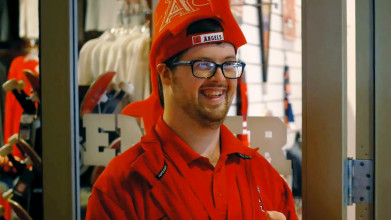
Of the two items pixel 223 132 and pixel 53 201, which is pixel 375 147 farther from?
pixel 53 201

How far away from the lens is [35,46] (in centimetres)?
308

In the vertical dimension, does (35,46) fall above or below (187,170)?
above

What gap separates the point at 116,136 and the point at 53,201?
15.0 inches

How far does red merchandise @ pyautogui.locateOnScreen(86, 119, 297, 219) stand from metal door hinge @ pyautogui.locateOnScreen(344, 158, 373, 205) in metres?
0.21

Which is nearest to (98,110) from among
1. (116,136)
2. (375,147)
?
(116,136)

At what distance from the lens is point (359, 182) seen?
1505 millimetres

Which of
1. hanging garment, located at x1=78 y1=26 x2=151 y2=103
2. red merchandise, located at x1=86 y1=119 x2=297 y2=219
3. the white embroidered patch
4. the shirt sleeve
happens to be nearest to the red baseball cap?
the white embroidered patch

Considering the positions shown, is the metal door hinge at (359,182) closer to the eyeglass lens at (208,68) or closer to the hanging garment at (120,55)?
the eyeglass lens at (208,68)

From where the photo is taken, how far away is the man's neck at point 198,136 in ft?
4.48

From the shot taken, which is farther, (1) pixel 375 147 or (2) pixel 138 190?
(1) pixel 375 147

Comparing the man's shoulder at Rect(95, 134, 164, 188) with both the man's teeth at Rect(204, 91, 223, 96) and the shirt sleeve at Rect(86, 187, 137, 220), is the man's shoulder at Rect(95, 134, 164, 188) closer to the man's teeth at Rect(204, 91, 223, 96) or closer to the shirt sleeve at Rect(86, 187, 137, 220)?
the shirt sleeve at Rect(86, 187, 137, 220)

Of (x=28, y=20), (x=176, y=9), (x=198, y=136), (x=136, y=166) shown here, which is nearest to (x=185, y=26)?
(x=176, y=9)

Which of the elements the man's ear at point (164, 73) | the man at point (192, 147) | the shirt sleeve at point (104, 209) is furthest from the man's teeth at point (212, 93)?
the shirt sleeve at point (104, 209)

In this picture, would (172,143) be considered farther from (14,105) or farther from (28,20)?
(14,105)
